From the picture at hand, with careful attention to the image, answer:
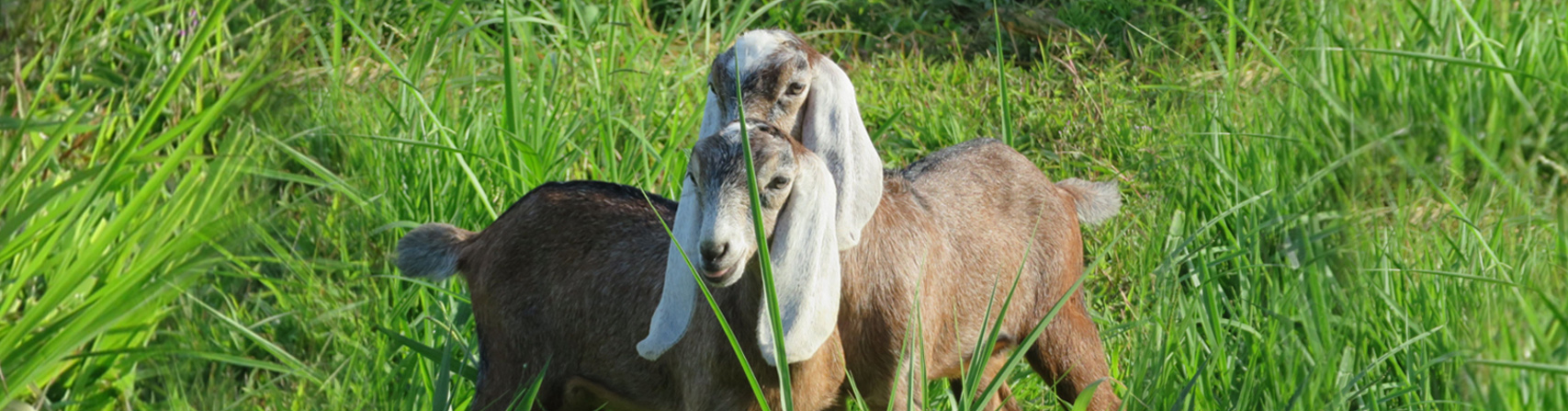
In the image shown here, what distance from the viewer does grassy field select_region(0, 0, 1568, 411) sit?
2268mm

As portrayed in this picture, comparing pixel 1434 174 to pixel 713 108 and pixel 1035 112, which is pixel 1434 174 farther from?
pixel 1035 112

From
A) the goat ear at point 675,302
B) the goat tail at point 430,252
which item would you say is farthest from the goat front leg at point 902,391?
the goat tail at point 430,252

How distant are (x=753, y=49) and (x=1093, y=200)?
1318 millimetres

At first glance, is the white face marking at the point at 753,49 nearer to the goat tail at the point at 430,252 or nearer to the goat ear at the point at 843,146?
the goat ear at the point at 843,146

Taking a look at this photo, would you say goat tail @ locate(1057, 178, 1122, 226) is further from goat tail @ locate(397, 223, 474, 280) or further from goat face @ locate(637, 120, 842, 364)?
goat tail @ locate(397, 223, 474, 280)

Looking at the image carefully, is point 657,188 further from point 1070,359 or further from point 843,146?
point 843,146

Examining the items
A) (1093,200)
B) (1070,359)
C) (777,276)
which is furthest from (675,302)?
(1093,200)

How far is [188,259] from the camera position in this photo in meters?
2.53

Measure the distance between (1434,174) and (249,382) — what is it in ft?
7.49

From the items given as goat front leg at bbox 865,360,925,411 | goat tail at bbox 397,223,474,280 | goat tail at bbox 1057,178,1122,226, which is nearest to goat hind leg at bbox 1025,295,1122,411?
goat tail at bbox 1057,178,1122,226

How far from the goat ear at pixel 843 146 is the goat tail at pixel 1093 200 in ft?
3.44

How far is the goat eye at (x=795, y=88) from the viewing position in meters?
2.02

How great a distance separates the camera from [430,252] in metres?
2.64

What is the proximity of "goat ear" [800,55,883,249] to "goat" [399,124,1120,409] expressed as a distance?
8cm
